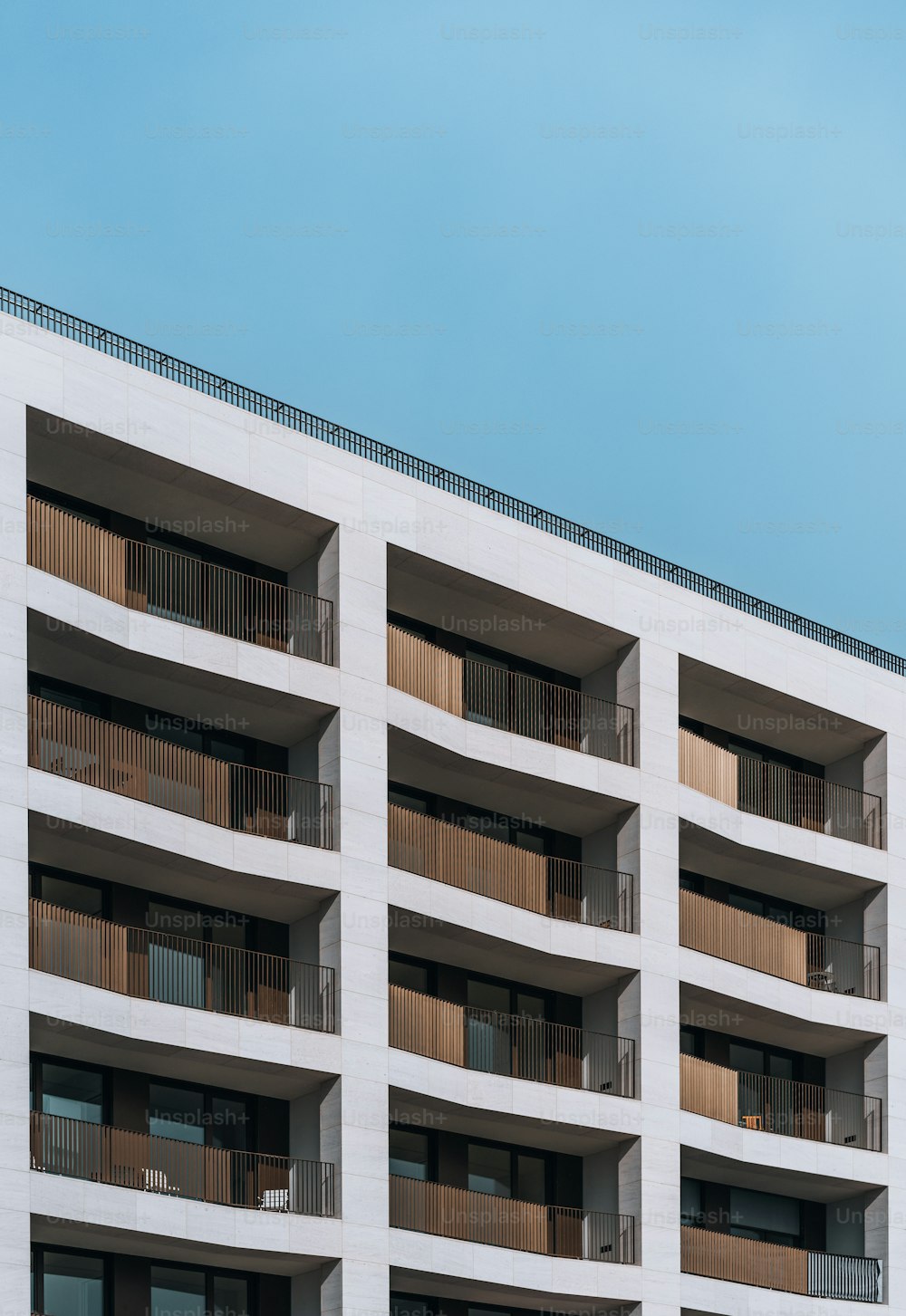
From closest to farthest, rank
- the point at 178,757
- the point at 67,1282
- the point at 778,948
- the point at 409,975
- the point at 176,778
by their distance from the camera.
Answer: the point at 67,1282
the point at 176,778
the point at 178,757
the point at 409,975
the point at 778,948

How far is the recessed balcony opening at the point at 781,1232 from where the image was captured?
4756cm

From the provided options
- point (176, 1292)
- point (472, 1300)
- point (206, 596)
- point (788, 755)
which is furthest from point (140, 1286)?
A: point (788, 755)

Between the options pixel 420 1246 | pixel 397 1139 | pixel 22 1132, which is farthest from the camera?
pixel 397 1139

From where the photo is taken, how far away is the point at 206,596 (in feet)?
144

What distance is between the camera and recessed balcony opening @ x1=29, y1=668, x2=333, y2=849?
131 ft

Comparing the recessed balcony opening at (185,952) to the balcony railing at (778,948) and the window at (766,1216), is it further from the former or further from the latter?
the window at (766,1216)

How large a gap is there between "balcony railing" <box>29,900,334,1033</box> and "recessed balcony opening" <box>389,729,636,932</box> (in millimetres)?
3388

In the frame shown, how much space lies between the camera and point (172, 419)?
41969 millimetres

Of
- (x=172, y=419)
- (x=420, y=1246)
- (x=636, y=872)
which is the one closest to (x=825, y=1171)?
(x=636, y=872)

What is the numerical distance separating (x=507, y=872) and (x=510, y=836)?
2.36 m

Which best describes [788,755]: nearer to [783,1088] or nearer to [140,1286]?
[783,1088]

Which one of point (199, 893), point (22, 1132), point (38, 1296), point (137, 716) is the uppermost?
point (137, 716)

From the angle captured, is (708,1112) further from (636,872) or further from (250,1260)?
(250,1260)

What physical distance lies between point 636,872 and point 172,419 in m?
14.2
